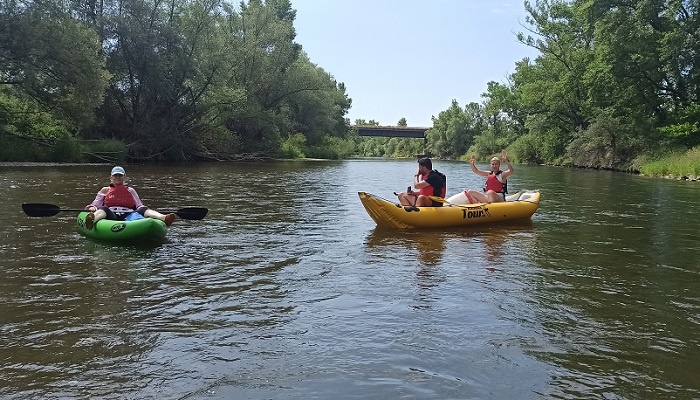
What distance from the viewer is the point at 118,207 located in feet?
25.7

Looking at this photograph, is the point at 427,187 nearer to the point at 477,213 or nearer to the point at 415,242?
the point at 477,213

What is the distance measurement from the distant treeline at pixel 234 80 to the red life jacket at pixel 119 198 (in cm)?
1700

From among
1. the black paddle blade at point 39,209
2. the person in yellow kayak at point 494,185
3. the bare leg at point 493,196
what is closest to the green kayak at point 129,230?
the black paddle blade at point 39,209

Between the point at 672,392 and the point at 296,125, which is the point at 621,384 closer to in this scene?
the point at 672,392

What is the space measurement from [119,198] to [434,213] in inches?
187

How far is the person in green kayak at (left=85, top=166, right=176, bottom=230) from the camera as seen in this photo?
7.45 meters

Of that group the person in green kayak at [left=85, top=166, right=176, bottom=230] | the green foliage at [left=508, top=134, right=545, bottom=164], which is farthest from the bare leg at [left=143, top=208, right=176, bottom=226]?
the green foliage at [left=508, top=134, right=545, bottom=164]

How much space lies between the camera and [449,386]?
3.37 metres

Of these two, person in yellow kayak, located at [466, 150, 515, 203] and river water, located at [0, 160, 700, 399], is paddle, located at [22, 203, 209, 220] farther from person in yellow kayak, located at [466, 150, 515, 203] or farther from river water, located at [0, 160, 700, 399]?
person in yellow kayak, located at [466, 150, 515, 203]

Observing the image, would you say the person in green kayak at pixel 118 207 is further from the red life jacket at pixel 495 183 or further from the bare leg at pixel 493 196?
the red life jacket at pixel 495 183

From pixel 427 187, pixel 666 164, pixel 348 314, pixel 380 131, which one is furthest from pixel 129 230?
pixel 380 131

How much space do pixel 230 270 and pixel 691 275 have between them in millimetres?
5039

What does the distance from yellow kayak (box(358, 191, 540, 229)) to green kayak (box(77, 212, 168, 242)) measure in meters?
3.18

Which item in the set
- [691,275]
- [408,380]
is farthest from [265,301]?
[691,275]
